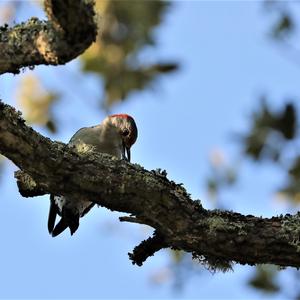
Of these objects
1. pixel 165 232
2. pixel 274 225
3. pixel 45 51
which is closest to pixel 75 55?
pixel 45 51

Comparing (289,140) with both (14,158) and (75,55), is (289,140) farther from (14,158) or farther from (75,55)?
(14,158)

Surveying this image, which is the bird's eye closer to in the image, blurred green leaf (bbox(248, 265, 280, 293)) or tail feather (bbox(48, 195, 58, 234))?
tail feather (bbox(48, 195, 58, 234))

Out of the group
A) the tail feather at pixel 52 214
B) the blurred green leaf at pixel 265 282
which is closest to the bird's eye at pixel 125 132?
the tail feather at pixel 52 214

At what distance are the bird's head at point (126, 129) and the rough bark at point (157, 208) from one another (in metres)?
2.92

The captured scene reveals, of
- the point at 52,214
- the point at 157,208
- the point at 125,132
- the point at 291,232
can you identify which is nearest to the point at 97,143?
the point at 125,132

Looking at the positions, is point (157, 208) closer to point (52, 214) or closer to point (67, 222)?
point (67, 222)

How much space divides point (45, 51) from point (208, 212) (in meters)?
1.32

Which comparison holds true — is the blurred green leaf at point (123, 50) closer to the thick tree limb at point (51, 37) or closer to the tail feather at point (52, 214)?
the tail feather at point (52, 214)

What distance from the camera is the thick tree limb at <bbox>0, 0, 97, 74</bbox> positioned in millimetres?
4004

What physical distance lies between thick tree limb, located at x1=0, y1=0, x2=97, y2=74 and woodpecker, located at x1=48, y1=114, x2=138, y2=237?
1.69 m

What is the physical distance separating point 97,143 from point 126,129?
1.69 ft

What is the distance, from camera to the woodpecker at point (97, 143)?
20.1 feet

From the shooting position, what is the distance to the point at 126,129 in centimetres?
712

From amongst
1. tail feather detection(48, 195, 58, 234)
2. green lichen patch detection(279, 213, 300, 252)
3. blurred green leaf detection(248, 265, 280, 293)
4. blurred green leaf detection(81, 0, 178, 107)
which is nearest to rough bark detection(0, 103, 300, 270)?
green lichen patch detection(279, 213, 300, 252)
